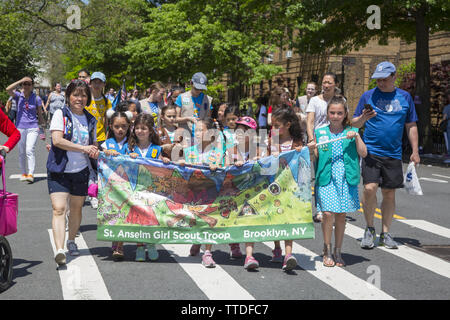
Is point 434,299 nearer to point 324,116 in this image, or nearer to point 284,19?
point 324,116

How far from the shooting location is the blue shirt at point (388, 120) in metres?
7.51

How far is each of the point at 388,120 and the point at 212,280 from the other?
3.07 metres

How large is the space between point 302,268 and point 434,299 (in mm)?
1510

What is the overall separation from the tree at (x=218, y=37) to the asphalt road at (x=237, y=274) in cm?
2107

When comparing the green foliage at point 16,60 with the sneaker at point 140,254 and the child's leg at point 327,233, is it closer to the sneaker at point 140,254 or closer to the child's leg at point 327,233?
the sneaker at point 140,254

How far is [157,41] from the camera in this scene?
32.7 meters

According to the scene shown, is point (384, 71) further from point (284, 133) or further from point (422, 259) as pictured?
point (422, 259)

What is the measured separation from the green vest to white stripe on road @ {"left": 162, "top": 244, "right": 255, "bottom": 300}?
1.52 metres

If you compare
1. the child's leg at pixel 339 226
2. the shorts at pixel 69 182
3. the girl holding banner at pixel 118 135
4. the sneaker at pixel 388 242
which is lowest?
the sneaker at pixel 388 242

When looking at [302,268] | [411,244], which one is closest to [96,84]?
[302,268]

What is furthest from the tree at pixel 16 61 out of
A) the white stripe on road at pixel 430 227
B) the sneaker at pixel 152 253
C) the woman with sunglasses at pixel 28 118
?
the sneaker at pixel 152 253

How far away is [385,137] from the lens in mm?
7551

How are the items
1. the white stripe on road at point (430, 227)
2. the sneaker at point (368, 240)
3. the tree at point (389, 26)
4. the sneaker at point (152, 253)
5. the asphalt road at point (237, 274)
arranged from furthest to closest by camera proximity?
1. the tree at point (389, 26)
2. the white stripe on road at point (430, 227)
3. the sneaker at point (368, 240)
4. the sneaker at point (152, 253)
5. the asphalt road at point (237, 274)

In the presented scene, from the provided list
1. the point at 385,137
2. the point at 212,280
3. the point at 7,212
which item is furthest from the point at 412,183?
the point at 7,212
